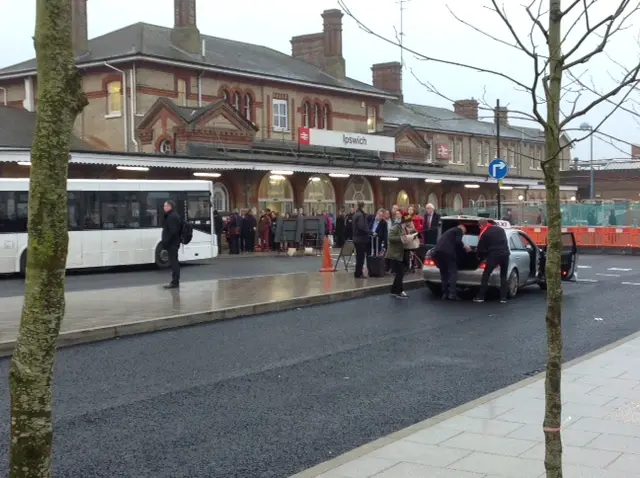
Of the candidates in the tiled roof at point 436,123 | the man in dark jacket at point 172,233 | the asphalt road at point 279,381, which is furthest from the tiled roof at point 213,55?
the asphalt road at point 279,381

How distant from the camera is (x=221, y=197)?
36844 mm

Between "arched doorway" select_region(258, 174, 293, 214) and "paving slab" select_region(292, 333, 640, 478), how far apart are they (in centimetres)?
3117

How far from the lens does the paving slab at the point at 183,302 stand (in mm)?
12828

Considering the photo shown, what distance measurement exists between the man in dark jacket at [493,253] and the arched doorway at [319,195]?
2496cm

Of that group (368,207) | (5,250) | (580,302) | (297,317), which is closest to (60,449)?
(297,317)

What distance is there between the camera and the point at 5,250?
22391 mm

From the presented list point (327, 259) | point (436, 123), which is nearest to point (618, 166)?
point (436, 123)

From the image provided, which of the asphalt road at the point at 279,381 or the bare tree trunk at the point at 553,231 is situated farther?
the asphalt road at the point at 279,381

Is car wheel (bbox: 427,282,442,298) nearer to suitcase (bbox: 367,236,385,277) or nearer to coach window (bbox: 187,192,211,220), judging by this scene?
suitcase (bbox: 367,236,385,277)

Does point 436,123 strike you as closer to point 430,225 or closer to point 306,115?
point 306,115

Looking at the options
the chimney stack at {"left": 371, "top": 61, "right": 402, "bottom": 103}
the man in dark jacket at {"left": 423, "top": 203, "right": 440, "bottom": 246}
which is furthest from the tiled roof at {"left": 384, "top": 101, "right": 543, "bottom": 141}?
the man in dark jacket at {"left": 423, "top": 203, "right": 440, "bottom": 246}

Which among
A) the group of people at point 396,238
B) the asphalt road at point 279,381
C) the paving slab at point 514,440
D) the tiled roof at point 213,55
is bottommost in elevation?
the asphalt road at point 279,381

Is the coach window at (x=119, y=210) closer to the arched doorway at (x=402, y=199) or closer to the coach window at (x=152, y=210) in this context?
the coach window at (x=152, y=210)

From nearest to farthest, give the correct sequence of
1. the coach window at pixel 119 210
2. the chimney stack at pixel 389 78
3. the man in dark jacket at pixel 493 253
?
1. the man in dark jacket at pixel 493 253
2. the coach window at pixel 119 210
3. the chimney stack at pixel 389 78
